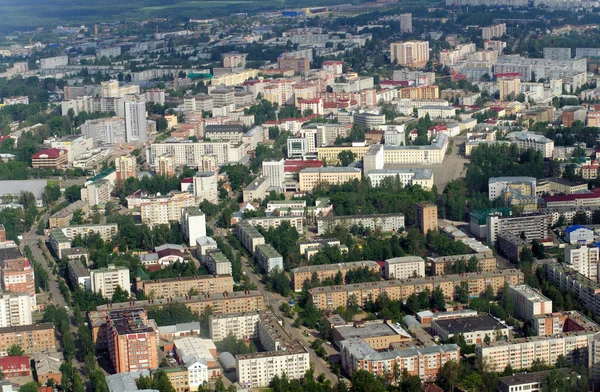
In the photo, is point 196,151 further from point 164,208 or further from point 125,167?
point 164,208

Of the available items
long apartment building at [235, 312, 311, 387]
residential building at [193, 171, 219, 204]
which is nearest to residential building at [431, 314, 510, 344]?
long apartment building at [235, 312, 311, 387]

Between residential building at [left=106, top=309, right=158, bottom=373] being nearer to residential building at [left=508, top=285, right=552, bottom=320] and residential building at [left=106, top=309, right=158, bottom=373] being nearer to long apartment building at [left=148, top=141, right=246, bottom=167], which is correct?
residential building at [left=508, top=285, right=552, bottom=320]

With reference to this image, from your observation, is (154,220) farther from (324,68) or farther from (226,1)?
(226,1)

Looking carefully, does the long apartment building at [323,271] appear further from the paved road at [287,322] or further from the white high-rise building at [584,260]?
the white high-rise building at [584,260]

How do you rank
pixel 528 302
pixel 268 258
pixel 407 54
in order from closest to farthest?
pixel 528 302, pixel 268 258, pixel 407 54

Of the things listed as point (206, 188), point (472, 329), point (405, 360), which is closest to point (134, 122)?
point (206, 188)

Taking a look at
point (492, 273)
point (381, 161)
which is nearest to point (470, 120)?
point (381, 161)
